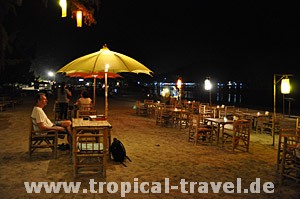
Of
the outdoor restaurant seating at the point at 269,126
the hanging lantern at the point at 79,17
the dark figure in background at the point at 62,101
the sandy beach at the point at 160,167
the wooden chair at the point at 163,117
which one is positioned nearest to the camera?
the sandy beach at the point at 160,167

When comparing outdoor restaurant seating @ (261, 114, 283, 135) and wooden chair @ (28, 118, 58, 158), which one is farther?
outdoor restaurant seating @ (261, 114, 283, 135)

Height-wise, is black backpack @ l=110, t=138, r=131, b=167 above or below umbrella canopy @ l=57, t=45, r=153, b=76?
below

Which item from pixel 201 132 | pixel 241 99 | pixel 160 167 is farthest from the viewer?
pixel 241 99

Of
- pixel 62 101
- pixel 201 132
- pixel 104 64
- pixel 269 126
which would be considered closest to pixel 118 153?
pixel 104 64

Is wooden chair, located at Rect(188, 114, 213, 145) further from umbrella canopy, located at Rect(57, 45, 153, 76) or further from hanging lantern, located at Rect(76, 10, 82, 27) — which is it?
hanging lantern, located at Rect(76, 10, 82, 27)

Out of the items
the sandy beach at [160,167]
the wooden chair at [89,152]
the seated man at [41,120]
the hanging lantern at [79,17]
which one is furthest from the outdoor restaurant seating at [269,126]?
the hanging lantern at [79,17]

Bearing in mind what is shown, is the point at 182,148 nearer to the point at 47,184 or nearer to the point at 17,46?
the point at 47,184

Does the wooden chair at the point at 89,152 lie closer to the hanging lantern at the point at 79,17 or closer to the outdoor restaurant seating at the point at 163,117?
the hanging lantern at the point at 79,17

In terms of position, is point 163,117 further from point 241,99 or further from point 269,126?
point 241,99

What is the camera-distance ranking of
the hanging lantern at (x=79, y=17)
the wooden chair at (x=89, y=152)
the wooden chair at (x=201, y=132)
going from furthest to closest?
the wooden chair at (x=201, y=132) → the hanging lantern at (x=79, y=17) → the wooden chair at (x=89, y=152)

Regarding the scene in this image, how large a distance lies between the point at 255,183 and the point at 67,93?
7.90 metres

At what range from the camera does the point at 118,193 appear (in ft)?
14.4

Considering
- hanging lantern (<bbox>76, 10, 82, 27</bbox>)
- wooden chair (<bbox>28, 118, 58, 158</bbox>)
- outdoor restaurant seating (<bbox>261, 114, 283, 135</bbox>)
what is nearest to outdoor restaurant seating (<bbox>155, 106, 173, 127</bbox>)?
outdoor restaurant seating (<bbox>261, 114, 283, 135</bbox>)

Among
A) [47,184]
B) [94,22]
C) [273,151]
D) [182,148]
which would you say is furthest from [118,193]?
[273,151]
